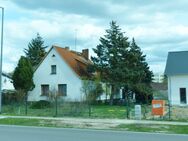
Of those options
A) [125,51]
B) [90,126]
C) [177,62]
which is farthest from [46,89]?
[90,126]

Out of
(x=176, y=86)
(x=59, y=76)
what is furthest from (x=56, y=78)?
(x=176, y=86)


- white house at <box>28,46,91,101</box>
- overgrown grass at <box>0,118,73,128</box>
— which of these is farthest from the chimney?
overgrown grass at <box>0,118,73,128</box>

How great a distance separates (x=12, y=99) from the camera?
4422cm

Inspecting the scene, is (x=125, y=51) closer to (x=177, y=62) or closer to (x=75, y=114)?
(x=177, y=62)

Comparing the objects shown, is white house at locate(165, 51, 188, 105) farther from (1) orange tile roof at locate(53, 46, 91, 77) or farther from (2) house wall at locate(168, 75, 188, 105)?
(1) orange tile roof at locate(53, 46, 91, 77)

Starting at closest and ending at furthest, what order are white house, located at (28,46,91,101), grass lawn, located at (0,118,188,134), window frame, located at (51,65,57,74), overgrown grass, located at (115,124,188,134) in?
overgrown grass, located at (115,124,188,134), grass lawn, located at (0,118,188,134), white house, located at (28,46,91,101), window frame, located at (51,65,57,74)

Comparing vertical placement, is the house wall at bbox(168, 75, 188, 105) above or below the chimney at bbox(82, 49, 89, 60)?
below

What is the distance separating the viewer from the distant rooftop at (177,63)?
49.4 meters

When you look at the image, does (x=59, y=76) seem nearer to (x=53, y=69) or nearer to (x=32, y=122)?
(x=53, y=69)

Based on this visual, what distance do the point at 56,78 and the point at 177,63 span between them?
1638 centimetres

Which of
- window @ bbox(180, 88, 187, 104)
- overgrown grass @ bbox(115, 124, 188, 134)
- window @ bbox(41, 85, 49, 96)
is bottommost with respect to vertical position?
overgrown grass @ bbox(115, 124, 188, 134)

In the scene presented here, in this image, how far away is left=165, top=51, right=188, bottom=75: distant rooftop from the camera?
49.4 m

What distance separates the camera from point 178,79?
49.2 m

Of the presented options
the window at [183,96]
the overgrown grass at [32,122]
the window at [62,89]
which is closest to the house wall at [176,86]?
the window at [183,96]
